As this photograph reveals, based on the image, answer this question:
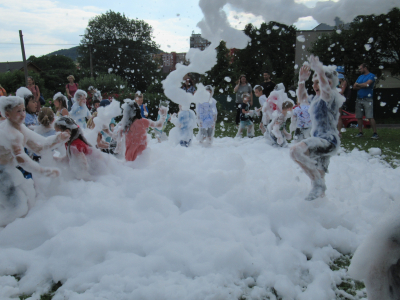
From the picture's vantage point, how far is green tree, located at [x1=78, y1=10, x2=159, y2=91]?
40.3m

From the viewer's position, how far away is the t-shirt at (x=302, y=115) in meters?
6.85

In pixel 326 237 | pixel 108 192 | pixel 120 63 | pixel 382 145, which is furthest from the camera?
pixel 120 63

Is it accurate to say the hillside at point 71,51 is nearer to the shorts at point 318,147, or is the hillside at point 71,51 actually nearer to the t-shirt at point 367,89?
the t-shirt at point 367,89

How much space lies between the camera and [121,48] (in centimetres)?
4122

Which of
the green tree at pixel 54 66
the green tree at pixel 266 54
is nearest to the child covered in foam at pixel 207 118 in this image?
the green tree at pixel 266 54

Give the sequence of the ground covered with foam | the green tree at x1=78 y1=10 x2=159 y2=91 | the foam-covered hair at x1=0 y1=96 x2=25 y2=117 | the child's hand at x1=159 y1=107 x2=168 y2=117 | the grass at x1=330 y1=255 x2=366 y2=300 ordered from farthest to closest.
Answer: the green tree at x1=78 y1=10 x2=159 y2=91 → the child's hand at x1=159 y1=107 x2=168 y2=117 → the foam-covered hair at x1=0 y1=96 x2=25 y2=117 → the ground covered with foam → the grass at x1=330 y1=255 x2=366 y2=300

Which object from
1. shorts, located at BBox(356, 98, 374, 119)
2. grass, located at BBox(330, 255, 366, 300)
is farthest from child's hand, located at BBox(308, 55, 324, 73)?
shorts, located at BBox(356, 98, 374, 119)

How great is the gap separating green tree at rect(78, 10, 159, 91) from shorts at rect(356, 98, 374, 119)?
112ft

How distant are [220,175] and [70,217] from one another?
1.91 metres

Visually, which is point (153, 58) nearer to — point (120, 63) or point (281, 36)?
point (120, 63)

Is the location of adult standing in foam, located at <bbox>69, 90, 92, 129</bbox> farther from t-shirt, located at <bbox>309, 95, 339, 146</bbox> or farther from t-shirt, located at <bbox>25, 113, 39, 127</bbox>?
t-shirt, located at <bbox>309, 95, 339, 146</bbox>

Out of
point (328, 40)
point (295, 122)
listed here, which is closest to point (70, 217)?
point (295, 122)

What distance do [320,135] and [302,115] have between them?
124 inches

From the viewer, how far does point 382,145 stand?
7.94 meters
